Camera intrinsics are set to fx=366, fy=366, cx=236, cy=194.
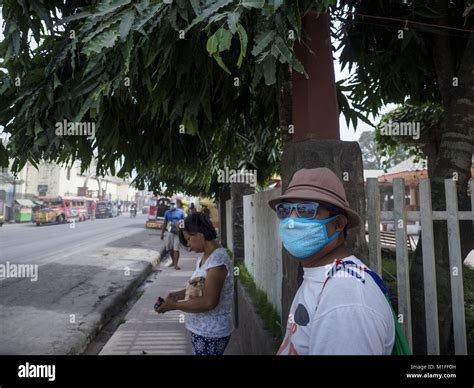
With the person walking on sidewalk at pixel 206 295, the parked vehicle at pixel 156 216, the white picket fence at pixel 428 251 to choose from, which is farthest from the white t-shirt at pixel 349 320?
the parked vehicle at pixel 156 216

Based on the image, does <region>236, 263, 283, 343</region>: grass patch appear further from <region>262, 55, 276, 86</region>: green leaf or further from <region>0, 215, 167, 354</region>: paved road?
<region>0, 215, 167, 354</region>: paved road

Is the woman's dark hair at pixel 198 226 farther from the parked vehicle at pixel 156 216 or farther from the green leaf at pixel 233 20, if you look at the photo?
the parked vehicle at pixel 156 216

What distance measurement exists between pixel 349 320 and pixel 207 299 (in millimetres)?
1556

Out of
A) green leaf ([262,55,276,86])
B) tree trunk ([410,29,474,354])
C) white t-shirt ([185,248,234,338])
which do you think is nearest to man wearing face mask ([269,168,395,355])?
green leaf ([262,55,276,86])

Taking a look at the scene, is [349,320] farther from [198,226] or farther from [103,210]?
[103,210]

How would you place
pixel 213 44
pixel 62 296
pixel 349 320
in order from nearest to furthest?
pixel 349 320, pixel 213 44, pixel 62 296

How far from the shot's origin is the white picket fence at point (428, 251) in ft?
7.46

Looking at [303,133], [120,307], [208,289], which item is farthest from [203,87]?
[120,307]

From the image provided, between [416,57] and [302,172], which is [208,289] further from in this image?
[416,57]

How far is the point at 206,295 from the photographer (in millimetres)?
2502

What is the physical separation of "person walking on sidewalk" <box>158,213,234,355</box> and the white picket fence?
104 centimetres

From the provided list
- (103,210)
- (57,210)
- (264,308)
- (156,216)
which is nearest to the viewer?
(264,308)

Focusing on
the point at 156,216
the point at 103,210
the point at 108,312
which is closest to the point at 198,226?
the point at 108,312
